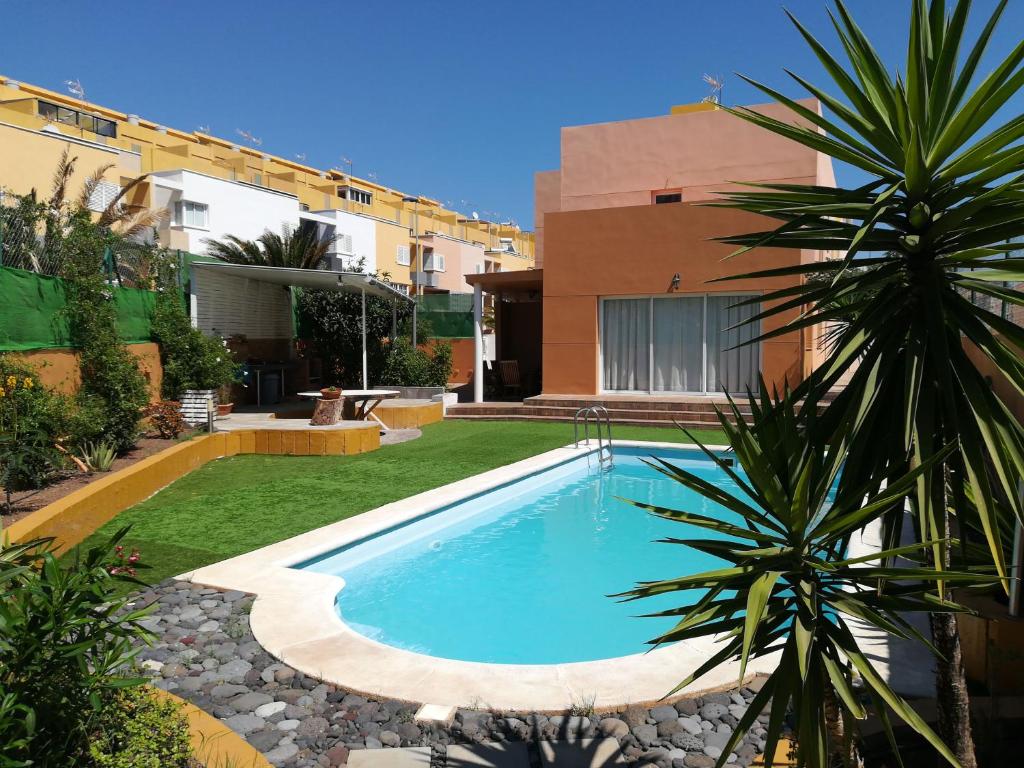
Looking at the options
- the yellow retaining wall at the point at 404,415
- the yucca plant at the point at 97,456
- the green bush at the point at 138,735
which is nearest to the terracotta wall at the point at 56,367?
the yucca plant at the point at 97,456

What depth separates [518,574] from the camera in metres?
8.25

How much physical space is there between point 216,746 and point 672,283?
17.1 m

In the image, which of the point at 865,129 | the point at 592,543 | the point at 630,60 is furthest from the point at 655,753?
the point at 630,60

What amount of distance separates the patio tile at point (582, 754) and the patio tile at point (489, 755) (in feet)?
0.39

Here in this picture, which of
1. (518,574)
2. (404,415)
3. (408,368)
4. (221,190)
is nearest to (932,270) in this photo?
(518,574)

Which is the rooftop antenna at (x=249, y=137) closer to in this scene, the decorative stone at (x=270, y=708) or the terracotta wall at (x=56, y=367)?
the terracotta wall at (x=56, y=367)

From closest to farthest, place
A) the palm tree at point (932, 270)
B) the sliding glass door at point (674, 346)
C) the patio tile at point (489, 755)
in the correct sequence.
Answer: the palm tree at point (932, 270), the patio tile at point (489, 755), the sliding glass door at point (674, 346)

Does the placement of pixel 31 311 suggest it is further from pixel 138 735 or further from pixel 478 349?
pixel 478 349

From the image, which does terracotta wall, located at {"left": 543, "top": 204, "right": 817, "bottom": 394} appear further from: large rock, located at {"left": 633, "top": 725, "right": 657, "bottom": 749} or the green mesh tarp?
large rock, located at {"left": 633, "top": 725, "right": 657, "bottom": 749}

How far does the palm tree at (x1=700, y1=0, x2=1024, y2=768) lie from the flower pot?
1280 cm

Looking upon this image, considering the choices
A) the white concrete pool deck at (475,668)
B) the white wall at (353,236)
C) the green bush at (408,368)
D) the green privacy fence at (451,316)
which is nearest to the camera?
the white concrete pool deck at (475,668)

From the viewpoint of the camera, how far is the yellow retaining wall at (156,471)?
7406mm

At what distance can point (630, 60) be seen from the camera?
742 inches

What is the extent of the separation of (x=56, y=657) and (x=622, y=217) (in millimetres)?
18253
